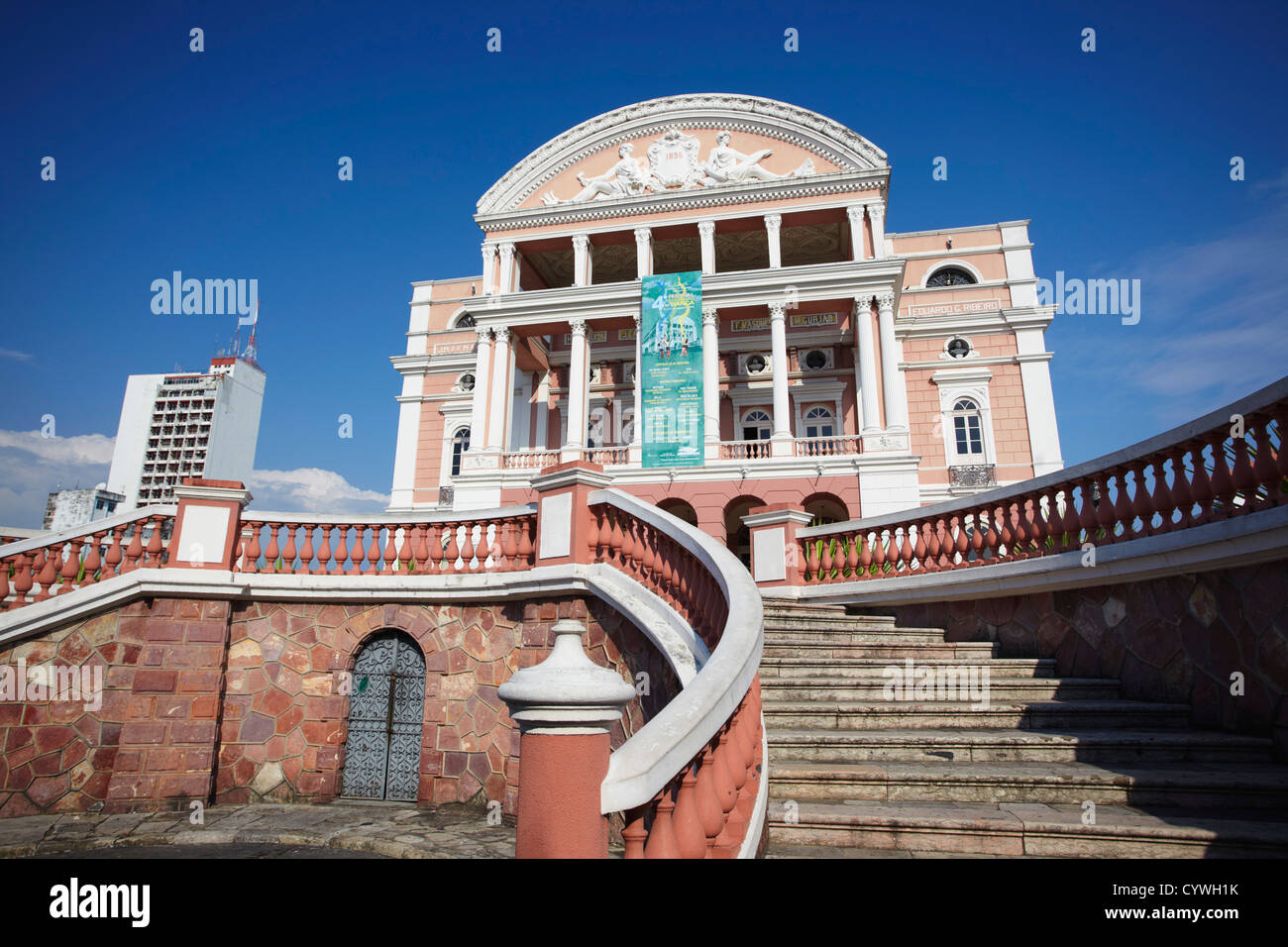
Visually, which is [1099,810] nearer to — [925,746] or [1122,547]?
[925,746]

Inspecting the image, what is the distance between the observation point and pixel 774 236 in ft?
72.5

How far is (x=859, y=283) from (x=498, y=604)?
16.7 m

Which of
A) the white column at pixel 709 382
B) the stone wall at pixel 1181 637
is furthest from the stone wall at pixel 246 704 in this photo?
the white column at pixel 709 382

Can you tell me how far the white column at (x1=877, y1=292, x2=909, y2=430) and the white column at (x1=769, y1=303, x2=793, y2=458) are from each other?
274 cm

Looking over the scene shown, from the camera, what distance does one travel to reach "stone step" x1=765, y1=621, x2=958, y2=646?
6.73 metres

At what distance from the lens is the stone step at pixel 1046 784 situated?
3848 millimetres

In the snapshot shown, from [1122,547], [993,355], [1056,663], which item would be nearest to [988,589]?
[1056,663]

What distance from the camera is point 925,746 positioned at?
182 inches

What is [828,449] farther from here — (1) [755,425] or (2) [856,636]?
(2) [856,636]

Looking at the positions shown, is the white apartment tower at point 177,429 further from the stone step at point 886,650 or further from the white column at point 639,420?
the stone step at point 886,650

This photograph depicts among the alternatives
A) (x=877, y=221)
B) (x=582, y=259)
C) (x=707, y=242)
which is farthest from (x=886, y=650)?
(x=582, y=259)

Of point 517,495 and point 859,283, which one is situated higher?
point 859,283

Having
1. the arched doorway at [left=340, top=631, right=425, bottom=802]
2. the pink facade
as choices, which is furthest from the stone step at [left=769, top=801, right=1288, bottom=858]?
the pink facade
